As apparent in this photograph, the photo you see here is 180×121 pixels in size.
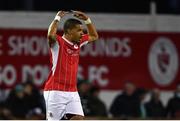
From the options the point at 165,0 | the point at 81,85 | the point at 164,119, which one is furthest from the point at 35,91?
the point at 165,0

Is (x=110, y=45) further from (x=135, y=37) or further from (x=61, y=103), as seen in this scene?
(x=61, y=103)

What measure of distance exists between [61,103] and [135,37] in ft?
30.6

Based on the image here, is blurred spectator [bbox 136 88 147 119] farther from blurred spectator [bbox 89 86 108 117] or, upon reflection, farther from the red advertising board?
the red advertising board

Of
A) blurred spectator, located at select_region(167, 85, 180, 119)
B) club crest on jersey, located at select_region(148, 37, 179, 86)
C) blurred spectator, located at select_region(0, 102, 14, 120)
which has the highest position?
club crest on jersey, located at select_region(148, 37, 179, 86)

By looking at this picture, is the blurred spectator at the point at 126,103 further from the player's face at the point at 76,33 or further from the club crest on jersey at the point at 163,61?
the player's face at the point at 76,33

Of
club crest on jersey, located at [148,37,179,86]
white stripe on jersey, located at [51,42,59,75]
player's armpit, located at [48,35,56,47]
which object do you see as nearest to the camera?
player's armpit, located at [48,35,56,47]

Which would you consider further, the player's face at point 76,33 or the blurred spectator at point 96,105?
the blurred spectator at point 96,105

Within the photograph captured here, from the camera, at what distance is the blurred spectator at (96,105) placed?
61.8 ft

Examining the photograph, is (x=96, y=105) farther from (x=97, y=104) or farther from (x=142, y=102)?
(x=142, y=102)

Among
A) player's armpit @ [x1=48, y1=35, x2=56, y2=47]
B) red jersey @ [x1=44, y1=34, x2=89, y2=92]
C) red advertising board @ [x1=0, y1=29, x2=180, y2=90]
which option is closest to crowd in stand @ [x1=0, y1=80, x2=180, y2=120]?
red advertising board @ [x1=0, y1=29, x2=180, y2=90]

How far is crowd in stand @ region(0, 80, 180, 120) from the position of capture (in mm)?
18598

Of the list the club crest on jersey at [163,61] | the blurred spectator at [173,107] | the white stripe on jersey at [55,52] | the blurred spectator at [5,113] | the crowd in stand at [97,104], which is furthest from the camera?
the club crest on jersey at [163,61]

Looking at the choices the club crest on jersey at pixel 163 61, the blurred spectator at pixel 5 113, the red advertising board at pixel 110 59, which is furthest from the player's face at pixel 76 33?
the club crest on jersey at pixel 163 61

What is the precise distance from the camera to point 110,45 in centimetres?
2127
